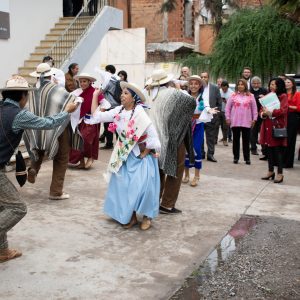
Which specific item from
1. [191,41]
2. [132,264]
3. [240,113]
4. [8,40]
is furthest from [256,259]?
[191,41]

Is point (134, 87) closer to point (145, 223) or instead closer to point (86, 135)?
point (145, 223)

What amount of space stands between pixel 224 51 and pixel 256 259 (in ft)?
40.0

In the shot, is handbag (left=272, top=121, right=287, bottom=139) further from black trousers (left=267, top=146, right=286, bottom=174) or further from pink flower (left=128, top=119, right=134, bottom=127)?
pink flower (left=128, top=119, right=134, bottom=127)

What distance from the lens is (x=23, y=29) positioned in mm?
13039

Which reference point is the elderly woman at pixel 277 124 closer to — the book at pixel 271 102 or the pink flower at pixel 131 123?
the book at pixel 271 102

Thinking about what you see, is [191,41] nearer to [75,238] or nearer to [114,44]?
[114,44]

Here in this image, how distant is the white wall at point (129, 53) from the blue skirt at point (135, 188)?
10.7m

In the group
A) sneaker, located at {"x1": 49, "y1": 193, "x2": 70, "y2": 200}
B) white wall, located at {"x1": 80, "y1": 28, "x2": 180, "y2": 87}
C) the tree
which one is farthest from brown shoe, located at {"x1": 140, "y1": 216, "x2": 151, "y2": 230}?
white wall, located at {"x1": 80, "y1": 28, "x2": 180, "y2": 87}

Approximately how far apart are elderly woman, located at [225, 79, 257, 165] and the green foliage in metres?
6.35

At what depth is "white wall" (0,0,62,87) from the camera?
40.7 feet

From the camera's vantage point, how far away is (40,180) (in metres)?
7.38

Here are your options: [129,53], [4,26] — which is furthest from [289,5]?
[129,53]

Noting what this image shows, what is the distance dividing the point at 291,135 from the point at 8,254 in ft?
21.0

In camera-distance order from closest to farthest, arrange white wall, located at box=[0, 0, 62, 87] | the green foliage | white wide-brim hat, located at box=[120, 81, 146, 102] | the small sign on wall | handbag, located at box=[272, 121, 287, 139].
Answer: white wide-brim hat, located at box=[120, 81, 146, 102], handbag, located at box=[272, 121, 287, 139], the small sign on wall, white wall, located at box=[0, 0, 62, 87], the green foliage
